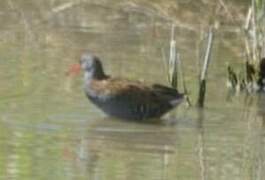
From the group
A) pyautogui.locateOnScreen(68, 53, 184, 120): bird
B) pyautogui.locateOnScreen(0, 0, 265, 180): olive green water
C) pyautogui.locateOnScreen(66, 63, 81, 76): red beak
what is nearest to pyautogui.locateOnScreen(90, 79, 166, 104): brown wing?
pyautogui.locateOnScreen(68, 53, 184, 120): bird

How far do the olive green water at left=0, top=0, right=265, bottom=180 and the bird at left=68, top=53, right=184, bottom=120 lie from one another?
11 cm

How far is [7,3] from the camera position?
50.5ft

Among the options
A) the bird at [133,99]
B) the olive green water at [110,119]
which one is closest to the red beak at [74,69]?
the olive green water at [110,119]

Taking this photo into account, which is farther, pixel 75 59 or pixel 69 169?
pixel 75 59

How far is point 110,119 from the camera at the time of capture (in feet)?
33.7

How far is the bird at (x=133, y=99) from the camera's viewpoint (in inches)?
401

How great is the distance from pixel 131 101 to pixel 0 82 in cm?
150

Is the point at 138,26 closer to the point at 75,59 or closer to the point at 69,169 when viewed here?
the point at 75,59

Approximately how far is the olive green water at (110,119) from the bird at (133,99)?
0.11m

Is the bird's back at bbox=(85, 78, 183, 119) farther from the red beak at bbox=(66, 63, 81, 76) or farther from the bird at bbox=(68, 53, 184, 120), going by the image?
the red beak at bbox=(66, 63, 81, 76)

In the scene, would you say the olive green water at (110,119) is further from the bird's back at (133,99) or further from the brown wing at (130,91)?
the brown wing at (130,91)

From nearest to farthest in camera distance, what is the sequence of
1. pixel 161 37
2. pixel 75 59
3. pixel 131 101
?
pixel 131 101 < pixel 75 59 < pixel 161 37

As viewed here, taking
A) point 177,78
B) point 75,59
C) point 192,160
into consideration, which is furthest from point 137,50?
point 192,160

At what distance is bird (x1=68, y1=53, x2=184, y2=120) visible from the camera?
10.2 meters
